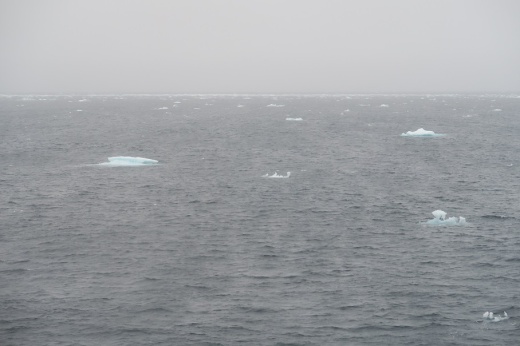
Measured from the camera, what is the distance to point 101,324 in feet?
78.2

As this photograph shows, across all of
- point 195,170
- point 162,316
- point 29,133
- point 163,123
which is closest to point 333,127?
point 163,123

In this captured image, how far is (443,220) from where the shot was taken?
1475 inches

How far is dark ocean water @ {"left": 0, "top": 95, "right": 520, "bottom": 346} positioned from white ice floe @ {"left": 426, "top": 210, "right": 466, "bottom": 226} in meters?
0.63

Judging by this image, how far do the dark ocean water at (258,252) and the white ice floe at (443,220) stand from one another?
63 cm

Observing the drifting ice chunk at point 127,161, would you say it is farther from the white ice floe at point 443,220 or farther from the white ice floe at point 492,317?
the white ice floe at point 492,317

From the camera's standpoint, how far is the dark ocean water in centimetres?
2369

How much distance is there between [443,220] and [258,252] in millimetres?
11422

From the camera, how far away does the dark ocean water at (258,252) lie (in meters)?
23.7

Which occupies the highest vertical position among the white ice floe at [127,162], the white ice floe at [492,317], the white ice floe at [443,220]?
the white ice floe at [127,162]

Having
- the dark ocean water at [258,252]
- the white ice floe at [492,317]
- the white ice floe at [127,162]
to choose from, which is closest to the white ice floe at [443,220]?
the dark ocean water at [258,252]

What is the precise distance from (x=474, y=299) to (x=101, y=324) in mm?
13580

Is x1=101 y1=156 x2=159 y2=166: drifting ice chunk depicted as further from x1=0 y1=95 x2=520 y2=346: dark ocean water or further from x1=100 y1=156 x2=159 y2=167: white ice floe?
x1=0 y1=95 x2=520 y2=346: dark ocean water

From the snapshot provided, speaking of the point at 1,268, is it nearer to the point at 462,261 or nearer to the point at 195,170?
the point at 462,261

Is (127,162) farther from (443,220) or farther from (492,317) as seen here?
(492,317)
